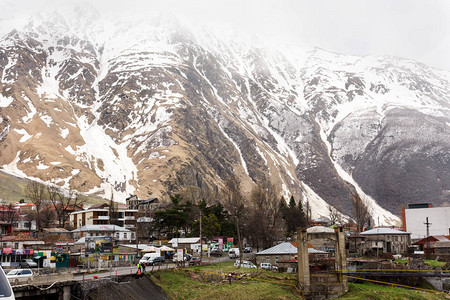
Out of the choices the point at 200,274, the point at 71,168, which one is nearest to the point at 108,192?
the point at 71,168

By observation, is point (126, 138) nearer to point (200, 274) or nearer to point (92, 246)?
point (92, 246)

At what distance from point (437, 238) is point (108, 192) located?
94.3 meters

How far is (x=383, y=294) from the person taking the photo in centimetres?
3634

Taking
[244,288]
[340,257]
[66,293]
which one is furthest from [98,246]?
[340,257]

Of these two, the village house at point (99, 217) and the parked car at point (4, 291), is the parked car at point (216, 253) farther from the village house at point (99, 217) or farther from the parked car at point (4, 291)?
the parked car at point (4, 291)

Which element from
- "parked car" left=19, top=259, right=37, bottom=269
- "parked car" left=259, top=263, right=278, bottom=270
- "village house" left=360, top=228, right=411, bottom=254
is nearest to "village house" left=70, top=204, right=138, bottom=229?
"parked car" left=19, top=259, right=37, bottom=269

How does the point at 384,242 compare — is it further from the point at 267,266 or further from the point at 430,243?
the point at 267,266

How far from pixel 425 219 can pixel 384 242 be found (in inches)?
1169

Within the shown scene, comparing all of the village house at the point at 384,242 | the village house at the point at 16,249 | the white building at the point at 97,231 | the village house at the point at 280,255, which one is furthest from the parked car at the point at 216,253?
the village house at the point at 16,249

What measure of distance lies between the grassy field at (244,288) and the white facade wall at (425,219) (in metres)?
60.3

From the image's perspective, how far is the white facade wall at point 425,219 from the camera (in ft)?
305

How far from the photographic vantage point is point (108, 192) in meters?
138

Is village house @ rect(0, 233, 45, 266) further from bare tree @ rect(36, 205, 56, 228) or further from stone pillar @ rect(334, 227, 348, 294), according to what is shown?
bare tree @ rect(36, 205, 56, 228)

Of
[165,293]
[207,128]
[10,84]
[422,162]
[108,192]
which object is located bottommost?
[165,293]
